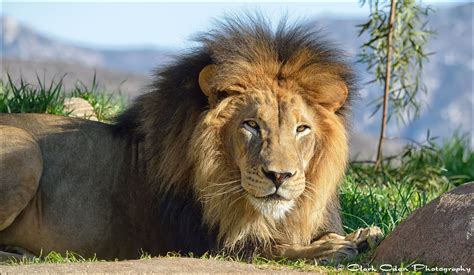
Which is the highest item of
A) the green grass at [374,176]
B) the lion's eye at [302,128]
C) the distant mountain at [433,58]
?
the lion's eye at [302,128]

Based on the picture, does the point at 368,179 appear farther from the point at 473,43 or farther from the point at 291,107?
the point at 473,43

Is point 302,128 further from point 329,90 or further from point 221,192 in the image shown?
point 221,192

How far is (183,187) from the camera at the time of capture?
622cm

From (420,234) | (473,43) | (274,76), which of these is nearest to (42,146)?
(274,76)

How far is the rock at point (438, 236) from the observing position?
552 cm

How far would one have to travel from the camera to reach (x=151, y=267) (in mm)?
5293

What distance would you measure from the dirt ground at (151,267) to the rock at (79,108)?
142 inches

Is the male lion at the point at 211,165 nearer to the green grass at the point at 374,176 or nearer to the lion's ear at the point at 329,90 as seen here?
the lion's ear at the point at 329,90

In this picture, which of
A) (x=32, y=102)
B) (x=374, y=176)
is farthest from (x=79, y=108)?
(x=374, y=176)

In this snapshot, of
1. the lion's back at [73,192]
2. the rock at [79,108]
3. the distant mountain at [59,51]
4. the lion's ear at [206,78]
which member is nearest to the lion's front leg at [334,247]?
the lion's ear at [206,78]

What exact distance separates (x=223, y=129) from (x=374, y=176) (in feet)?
13.8

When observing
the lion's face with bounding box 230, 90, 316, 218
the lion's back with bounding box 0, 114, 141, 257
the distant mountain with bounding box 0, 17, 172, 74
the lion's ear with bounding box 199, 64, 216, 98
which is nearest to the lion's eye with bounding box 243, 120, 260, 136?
the lion's face with bounding box 230, 90, 316, 218

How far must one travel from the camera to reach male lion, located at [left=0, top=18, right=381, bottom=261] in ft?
19.6

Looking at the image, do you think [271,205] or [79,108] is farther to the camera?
[79,108]
